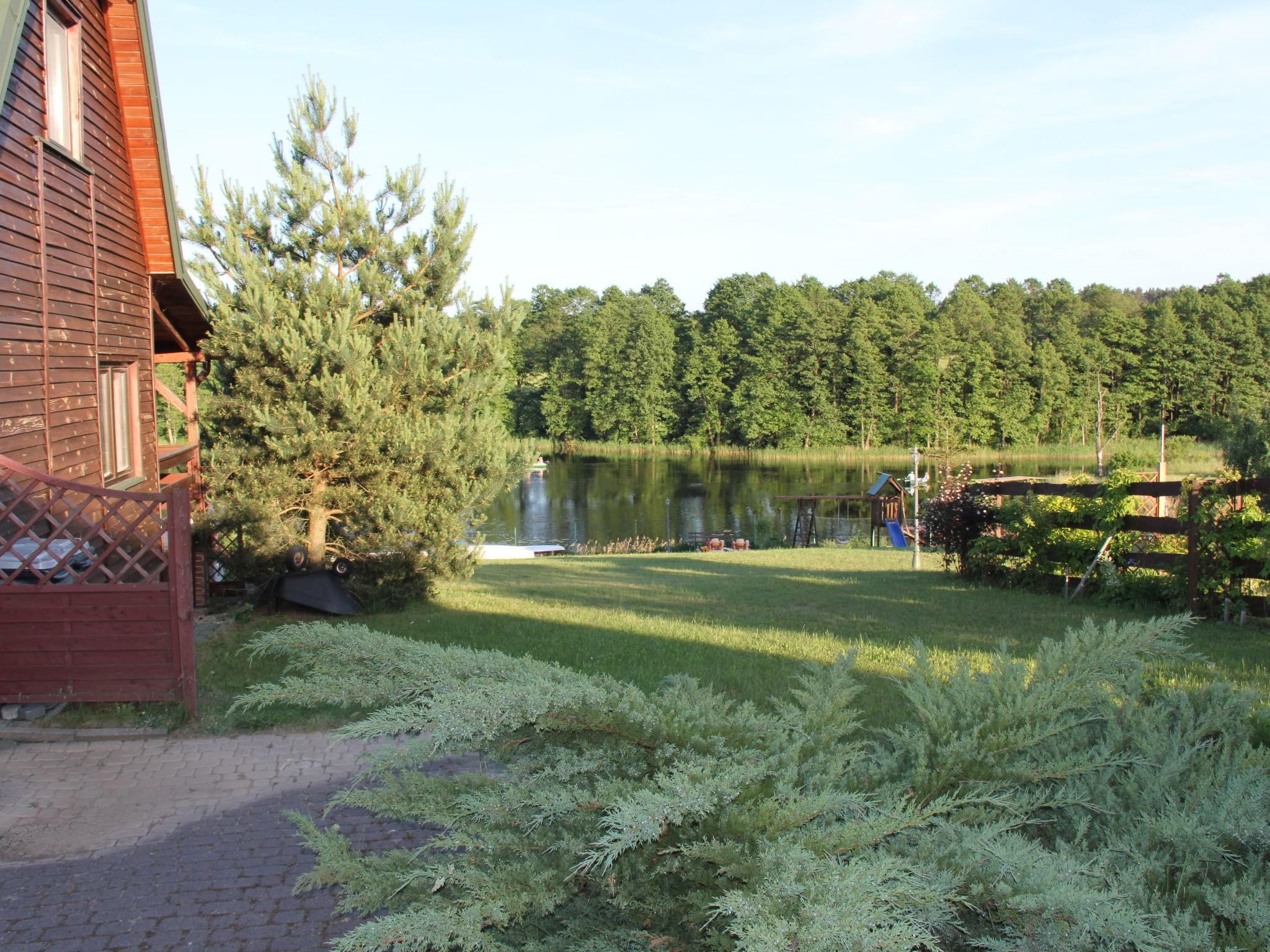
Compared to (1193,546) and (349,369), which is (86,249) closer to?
(349,369)

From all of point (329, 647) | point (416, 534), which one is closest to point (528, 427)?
point (416, 534)

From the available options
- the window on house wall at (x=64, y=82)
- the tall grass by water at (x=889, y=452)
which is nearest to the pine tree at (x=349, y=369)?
the window on house wall at (x=64, y=82)

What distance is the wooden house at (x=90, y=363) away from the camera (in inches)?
236

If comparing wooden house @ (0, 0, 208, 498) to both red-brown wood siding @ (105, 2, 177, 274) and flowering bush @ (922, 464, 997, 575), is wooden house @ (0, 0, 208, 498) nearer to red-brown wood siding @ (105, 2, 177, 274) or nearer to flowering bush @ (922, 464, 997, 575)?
red-brown wood siding @ (105, 2, 177, 274)

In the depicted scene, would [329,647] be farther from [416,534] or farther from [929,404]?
[929,404]

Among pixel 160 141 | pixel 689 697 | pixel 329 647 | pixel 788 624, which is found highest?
pixel 160 141

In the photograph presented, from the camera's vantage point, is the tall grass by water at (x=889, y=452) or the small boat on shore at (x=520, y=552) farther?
the tall grass by water at (x=889, y=452)

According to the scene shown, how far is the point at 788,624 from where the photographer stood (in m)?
9.29

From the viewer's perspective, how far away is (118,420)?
32.3 feet

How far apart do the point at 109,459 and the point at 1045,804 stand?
380 inches

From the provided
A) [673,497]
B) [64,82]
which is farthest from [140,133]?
[673,497]

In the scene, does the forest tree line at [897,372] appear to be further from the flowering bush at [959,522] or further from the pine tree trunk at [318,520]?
the pine tree trunk at [318,520]

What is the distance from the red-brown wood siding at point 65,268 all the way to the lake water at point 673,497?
16.1m

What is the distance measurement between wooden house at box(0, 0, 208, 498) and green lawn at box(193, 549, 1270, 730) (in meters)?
2.39
